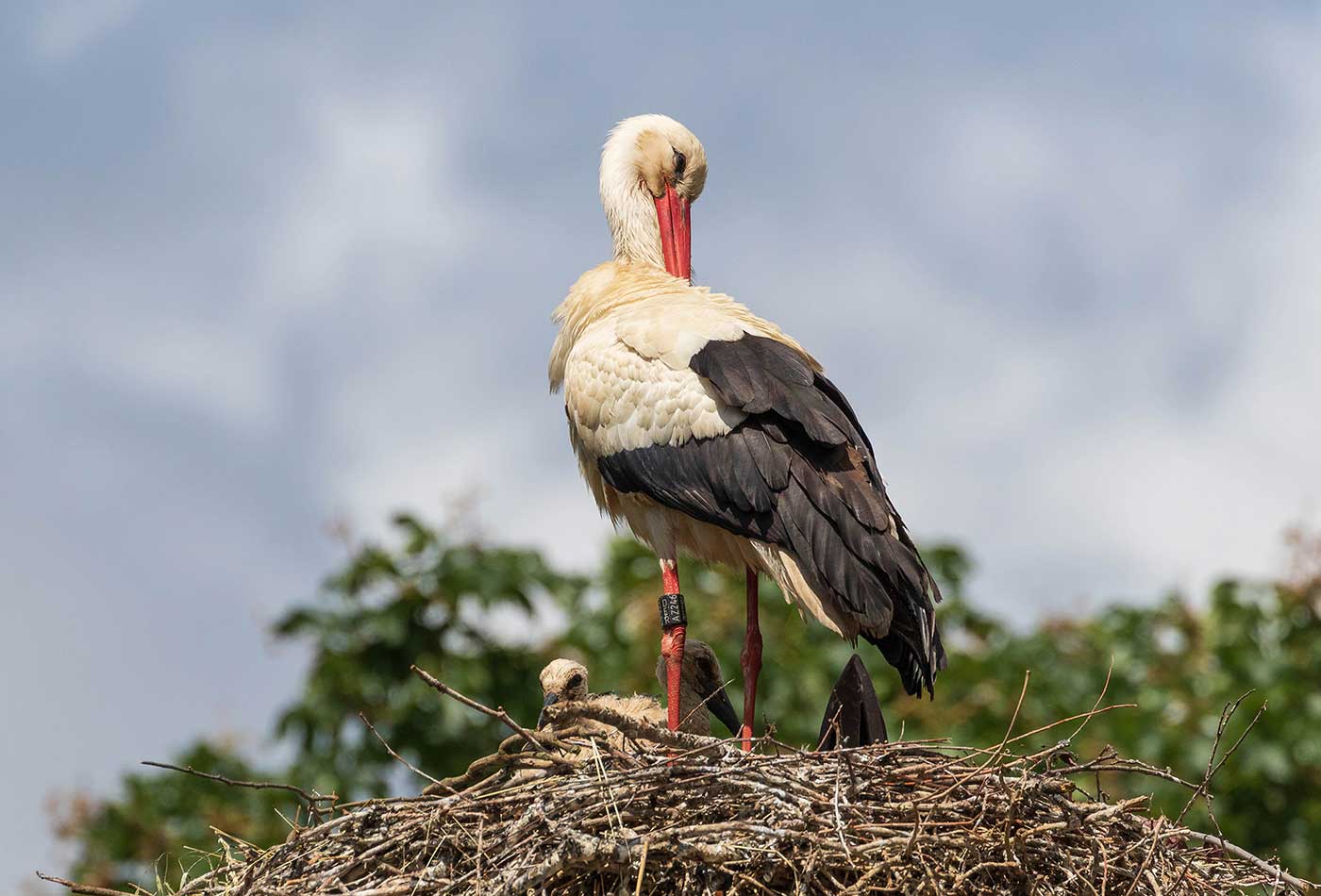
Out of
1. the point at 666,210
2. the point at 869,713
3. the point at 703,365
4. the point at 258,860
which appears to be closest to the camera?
the point at 258,860

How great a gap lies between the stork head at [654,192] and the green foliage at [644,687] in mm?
4129

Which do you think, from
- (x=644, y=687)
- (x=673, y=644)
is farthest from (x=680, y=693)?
(x=644, y=687)

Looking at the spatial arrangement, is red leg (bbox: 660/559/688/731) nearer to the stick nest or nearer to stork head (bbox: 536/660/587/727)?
stork head (bbox: 536/660/587/727)

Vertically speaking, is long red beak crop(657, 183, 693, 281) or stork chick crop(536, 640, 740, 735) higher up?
Answer: long red beak crop(657, 183, 693, 281)

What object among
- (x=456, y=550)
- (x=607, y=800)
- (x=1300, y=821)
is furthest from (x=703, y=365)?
(x=1300, y=821)

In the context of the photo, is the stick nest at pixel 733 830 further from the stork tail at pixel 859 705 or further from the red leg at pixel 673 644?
the red leg at pixel 673 644

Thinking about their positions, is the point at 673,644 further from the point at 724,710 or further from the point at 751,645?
the point at 724,710

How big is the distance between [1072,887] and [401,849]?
1733mm

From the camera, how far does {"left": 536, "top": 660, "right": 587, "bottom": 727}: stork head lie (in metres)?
6.04

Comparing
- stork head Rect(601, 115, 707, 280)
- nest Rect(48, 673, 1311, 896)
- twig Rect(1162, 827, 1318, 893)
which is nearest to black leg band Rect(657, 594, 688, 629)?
nest Rect(48, 673, 1311, 896)

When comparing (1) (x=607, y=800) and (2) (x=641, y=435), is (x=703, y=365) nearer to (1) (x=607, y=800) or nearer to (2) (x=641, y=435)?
(2) (x=641, y=435)

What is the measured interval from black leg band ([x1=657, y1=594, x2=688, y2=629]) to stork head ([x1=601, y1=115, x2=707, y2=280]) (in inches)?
57.6

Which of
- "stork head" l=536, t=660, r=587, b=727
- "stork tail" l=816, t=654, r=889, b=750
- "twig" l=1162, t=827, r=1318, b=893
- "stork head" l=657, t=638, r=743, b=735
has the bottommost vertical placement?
"twig" l=1162, t=827, r=1318, b=893

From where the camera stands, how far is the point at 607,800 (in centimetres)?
461
